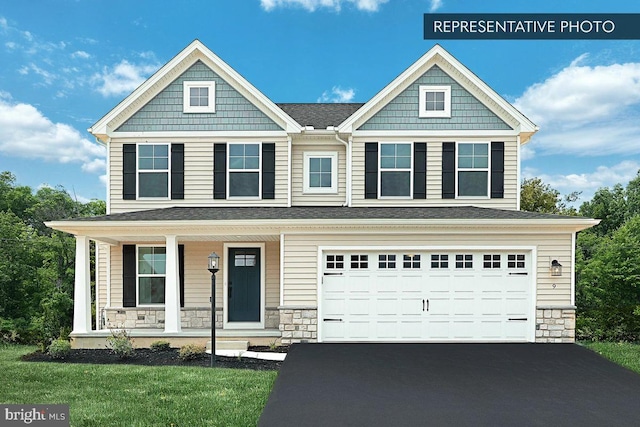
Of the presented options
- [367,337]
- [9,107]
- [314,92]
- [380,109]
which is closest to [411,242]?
[367,337]

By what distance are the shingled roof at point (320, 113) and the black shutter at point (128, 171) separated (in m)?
4.77

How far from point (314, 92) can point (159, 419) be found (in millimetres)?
14429

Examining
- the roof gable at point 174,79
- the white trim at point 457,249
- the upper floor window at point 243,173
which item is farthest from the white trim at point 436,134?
the white trim at point 457,249

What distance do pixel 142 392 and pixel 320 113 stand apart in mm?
9845

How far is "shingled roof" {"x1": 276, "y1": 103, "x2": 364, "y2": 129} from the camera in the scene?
43.4 feet

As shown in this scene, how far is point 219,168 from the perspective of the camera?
40.7ft

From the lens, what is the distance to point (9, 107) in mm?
23078

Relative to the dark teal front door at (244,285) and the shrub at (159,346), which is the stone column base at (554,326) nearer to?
→ the dark teal front door at (244,285)

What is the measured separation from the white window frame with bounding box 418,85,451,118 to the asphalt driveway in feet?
20.5

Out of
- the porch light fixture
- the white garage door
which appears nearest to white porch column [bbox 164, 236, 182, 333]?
the white garage door

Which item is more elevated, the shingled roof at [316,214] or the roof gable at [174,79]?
the roof gable at [174,79]

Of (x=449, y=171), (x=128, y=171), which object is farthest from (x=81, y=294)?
(x=449, y=171)

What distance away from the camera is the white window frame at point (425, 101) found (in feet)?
40.8

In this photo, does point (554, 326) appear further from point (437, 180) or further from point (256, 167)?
point (256, 167)
